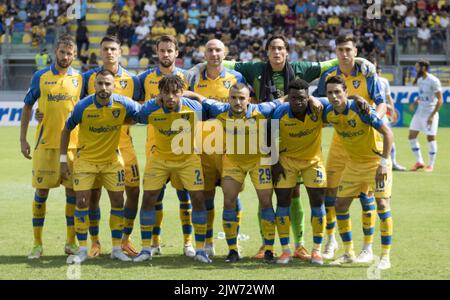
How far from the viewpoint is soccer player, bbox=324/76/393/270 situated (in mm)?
9070

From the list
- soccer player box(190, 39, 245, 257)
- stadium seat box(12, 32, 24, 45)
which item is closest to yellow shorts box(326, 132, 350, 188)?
soccer player box(190, 39, 245, 257)

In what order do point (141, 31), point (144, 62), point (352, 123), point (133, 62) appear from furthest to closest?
point (141, 31), point (133, 62), point (144, 62), point (352, 123)

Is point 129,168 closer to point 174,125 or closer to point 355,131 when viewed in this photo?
point 174,125

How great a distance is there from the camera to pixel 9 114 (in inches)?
1178

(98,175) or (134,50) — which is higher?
(134,50)

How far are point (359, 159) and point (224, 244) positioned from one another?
2.35 metres

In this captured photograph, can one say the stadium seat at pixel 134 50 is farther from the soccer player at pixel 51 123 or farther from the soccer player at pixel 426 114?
the soccer player at pixel 51 123

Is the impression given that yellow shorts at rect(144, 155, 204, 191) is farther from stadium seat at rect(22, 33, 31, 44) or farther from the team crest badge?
stadium seat at rect(22, 33, 31, 44)

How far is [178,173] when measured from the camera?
9.62 metres

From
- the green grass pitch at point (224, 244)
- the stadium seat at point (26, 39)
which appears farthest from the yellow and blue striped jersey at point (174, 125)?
the stadium seat at point (26, 39)

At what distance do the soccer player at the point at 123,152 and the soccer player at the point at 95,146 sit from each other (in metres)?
0.31

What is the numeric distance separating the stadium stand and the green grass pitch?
16.4 metres

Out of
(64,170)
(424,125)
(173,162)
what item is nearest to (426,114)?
(424,125)
